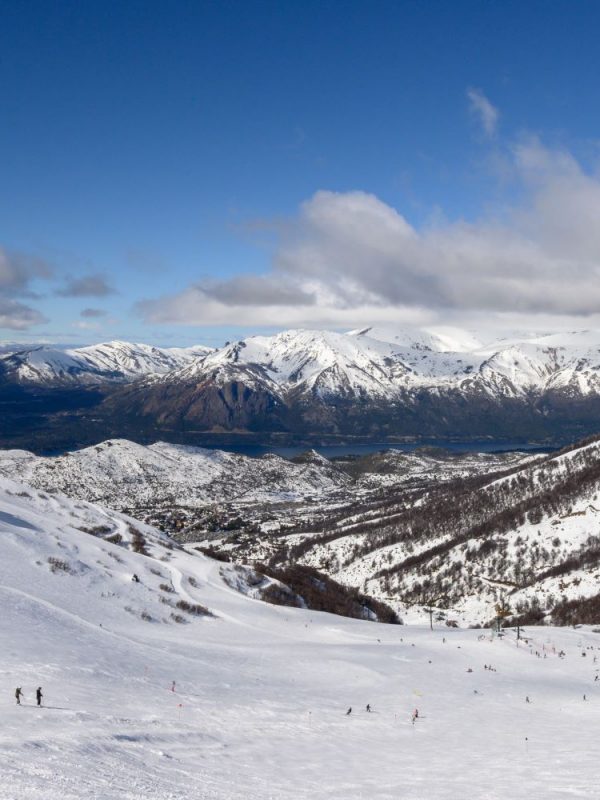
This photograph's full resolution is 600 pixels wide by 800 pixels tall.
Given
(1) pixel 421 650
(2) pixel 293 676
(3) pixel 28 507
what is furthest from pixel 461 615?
(2) pixel 293 676

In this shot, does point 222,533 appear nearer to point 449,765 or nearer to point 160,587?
point 160,587

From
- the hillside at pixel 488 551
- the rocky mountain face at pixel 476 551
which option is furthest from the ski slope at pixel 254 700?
the hillside at pixel 488 551

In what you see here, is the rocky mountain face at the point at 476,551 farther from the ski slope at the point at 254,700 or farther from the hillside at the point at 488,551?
the ski slope at the point at 254,700

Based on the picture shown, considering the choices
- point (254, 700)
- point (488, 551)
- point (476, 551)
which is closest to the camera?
point (254, 700)

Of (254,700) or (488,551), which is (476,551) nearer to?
(488,551)

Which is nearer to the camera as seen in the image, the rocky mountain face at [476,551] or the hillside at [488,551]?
the rocky mountain face at [476,551]

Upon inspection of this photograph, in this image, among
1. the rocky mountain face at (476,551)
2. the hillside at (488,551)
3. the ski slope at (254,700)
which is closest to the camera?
the ski slope at (254,700)

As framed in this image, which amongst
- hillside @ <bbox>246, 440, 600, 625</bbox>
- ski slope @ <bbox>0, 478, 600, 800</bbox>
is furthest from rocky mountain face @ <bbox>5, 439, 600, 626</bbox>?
ski slope @ <bbox>0, 478, 600, 800</bbox>

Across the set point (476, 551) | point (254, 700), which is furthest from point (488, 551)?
point (254, 700)
